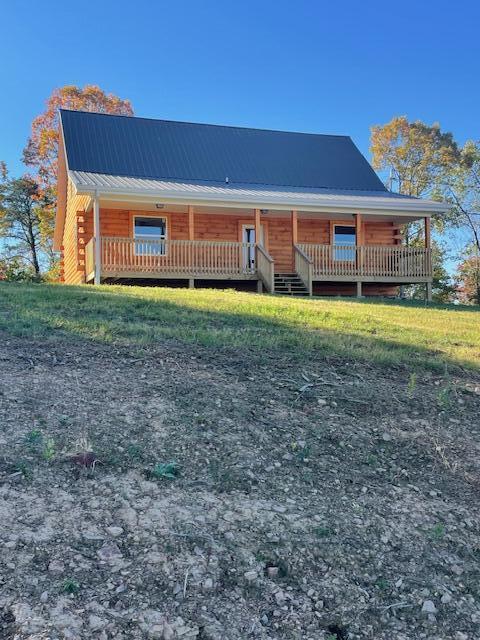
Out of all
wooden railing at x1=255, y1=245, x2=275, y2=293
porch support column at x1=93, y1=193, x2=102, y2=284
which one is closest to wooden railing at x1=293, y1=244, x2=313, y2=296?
wooden railing at x1=255, y1=245, x2=275, y2=293

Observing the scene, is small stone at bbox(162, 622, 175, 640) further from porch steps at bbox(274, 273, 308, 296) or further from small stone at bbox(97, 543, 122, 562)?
porch steps at bbox(274, 273, 308, 296)

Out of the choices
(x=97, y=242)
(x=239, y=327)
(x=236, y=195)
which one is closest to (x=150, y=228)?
(x=236, y=195)

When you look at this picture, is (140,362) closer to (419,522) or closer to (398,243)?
(419,522)

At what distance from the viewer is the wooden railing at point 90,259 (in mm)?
15344

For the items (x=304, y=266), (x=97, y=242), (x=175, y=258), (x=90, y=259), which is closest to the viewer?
(x=97, y=242)

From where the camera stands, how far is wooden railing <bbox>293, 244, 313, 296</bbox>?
16509 millimetres

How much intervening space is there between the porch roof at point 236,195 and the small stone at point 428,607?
13804mm

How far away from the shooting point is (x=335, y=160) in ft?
72.4

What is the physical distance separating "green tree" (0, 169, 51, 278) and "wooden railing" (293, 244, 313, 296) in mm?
17903

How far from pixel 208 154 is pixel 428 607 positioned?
63.9 feet

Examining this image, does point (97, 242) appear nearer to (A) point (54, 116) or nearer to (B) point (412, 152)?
(A) point (54, 116)

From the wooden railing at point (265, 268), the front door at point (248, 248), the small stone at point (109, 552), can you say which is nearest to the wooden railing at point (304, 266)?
the wooden railing at point (265, 268)

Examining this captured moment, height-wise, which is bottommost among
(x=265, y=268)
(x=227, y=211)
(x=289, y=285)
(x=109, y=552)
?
(x=109, y=552)

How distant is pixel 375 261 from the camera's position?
708 inches
